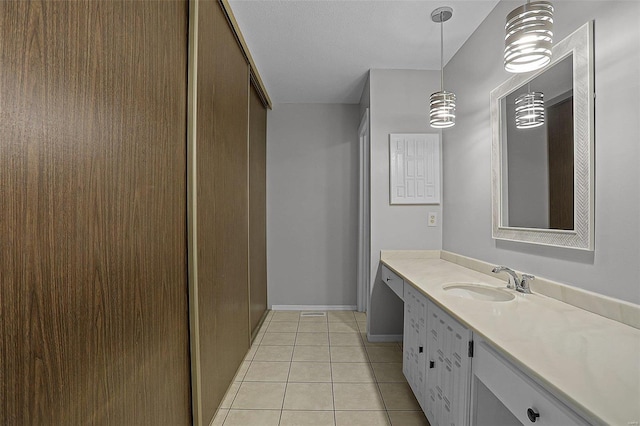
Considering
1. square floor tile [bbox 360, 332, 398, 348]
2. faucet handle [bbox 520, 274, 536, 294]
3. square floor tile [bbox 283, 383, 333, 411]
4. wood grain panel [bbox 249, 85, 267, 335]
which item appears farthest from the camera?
wood grain panel [bbox 249, 85, 267, 335]

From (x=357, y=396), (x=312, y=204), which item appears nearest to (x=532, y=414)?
(x=357, y=396)

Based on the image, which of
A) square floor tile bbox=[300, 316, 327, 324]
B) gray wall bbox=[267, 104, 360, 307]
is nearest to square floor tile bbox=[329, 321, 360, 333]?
square floor tile bbox=[300, 316, 327, 324]

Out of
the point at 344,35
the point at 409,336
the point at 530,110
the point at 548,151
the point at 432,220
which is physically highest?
the point at 344,35

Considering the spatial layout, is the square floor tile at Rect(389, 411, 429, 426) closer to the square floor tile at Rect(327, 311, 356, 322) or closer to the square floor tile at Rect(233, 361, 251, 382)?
the square floor tile at Rect(233, 361, 251, 382)

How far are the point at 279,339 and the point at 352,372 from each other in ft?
2.95

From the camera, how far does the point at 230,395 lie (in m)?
2.06

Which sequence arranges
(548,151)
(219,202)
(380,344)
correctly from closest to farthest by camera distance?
(548,151)
(219,202)
(380,344)

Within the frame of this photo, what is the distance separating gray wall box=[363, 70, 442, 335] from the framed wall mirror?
90 centimetres

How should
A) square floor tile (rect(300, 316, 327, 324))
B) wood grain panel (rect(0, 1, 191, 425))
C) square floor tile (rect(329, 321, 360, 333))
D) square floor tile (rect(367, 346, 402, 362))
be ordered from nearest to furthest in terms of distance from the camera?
wood grain panel (rect(0, 1, 191, 425)) < square floor tile (rect(367, 346, 402, 362)) < square floor tile (rect(329, 321, 360, 333)) < square floor tile (rect(300, 316, 327, 324))

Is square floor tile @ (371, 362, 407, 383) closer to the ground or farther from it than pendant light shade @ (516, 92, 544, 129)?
closer to the ground

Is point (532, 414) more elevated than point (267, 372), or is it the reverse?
point (532, 414)

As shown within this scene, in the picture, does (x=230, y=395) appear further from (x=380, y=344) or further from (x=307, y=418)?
(x=380, y=344)

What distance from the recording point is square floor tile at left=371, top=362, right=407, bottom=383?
2.23m

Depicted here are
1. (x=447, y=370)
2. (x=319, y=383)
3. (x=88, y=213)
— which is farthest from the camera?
(x=319, y=383)
